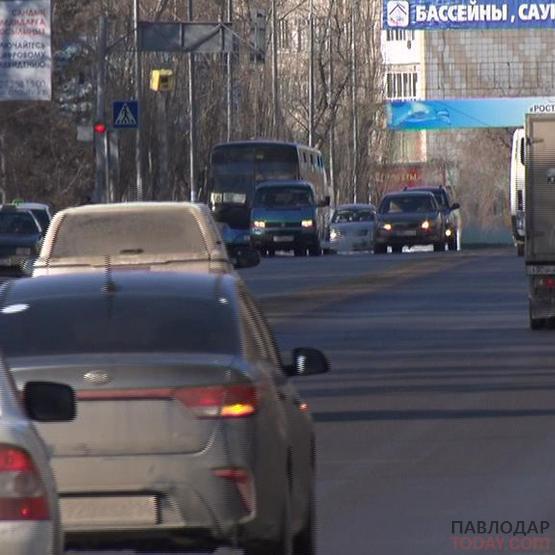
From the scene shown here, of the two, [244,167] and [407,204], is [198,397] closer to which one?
[407,204]

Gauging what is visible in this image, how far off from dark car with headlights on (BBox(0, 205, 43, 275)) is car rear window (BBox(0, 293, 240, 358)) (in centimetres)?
3141

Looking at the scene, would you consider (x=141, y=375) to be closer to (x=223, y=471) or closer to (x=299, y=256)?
(x=223, y=471)

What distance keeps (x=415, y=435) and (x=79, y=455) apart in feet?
22.5

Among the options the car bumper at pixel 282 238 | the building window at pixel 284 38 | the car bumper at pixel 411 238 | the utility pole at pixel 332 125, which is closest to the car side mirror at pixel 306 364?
the car bumper at pixel 282 238

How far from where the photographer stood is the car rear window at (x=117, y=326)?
29.6 feet

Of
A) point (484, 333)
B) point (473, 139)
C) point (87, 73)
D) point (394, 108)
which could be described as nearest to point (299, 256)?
point (87, 73)

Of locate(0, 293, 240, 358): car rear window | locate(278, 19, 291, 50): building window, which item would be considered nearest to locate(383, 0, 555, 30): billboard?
locate(278, 19, 291, 50): building window

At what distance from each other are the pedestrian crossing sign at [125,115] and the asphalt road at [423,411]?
10.4m

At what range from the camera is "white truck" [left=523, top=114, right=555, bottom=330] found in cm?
2556

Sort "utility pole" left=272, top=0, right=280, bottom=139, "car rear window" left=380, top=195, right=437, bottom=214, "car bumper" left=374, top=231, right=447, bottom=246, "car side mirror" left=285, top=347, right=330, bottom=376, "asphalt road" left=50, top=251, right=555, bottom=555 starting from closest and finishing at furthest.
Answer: "car side mirror" left=285, top=347, right=330, bottom=376 → "asphalt road" left=50, top=251, right=555, bottom=555 → "car bumper" left=374, top=231, right=447, bottom=246 → "car rear window" left=380, top=195, right=437, bottom=214 → "utility pole" left=272, top=0, right=280, bottom=139

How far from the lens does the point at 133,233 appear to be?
60.3ft

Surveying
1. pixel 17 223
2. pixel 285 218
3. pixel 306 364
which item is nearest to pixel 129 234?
pixel 306 364

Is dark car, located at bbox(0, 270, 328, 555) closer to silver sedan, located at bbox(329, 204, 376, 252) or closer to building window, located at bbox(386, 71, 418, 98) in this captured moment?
silver sedan, located at bbox(329, 204, 376, 252)

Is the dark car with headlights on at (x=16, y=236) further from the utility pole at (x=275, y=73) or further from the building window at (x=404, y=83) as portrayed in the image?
the building window at (x=404, y=83)
